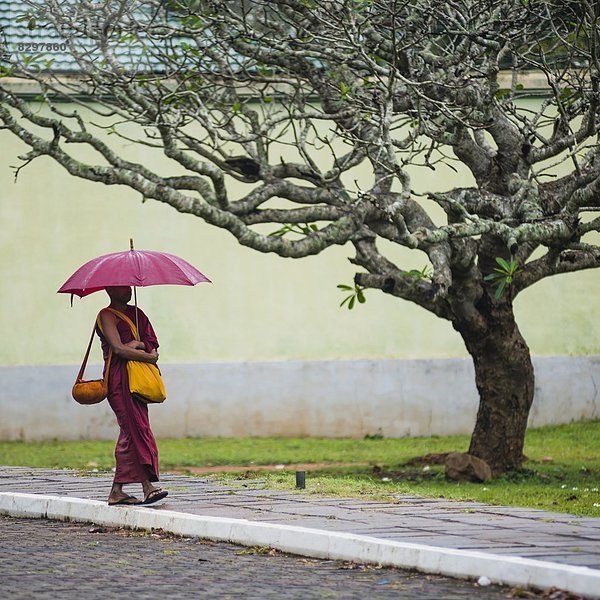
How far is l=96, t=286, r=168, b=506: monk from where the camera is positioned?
8758mm

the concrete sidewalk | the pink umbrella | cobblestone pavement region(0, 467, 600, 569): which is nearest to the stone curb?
the concrete sidewalk

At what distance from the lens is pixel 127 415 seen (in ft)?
28.8

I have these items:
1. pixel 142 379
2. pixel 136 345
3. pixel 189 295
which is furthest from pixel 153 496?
pixel 189 295

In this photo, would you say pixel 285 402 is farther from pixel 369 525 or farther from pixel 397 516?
pixel 369 525

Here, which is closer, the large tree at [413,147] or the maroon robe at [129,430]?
the maroon robe at [129,430]

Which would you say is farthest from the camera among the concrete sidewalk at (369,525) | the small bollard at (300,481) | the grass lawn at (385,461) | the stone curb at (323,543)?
the grass lawn at (385,461)

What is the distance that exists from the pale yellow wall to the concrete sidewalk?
6.81 meters

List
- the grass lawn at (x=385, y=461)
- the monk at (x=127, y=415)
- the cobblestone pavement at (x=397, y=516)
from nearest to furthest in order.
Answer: the cobblestone pavement at (x=397, y=516) < the monk at (x=127, y=415) < the grass lawn at (x=385, y=461)

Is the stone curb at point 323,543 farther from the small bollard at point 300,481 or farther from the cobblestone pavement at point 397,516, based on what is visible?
the small bollard at point 300,481

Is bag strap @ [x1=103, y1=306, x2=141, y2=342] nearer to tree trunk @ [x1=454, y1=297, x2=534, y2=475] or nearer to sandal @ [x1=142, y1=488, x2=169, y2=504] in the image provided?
sandal @ [x1=142, y1=488, x2=169, y2=504]

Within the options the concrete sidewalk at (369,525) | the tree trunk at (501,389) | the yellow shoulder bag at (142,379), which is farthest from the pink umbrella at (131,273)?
the tree trunk at (501,389)

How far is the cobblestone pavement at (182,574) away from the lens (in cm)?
604

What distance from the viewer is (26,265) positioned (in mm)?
17297

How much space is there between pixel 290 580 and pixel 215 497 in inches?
120
